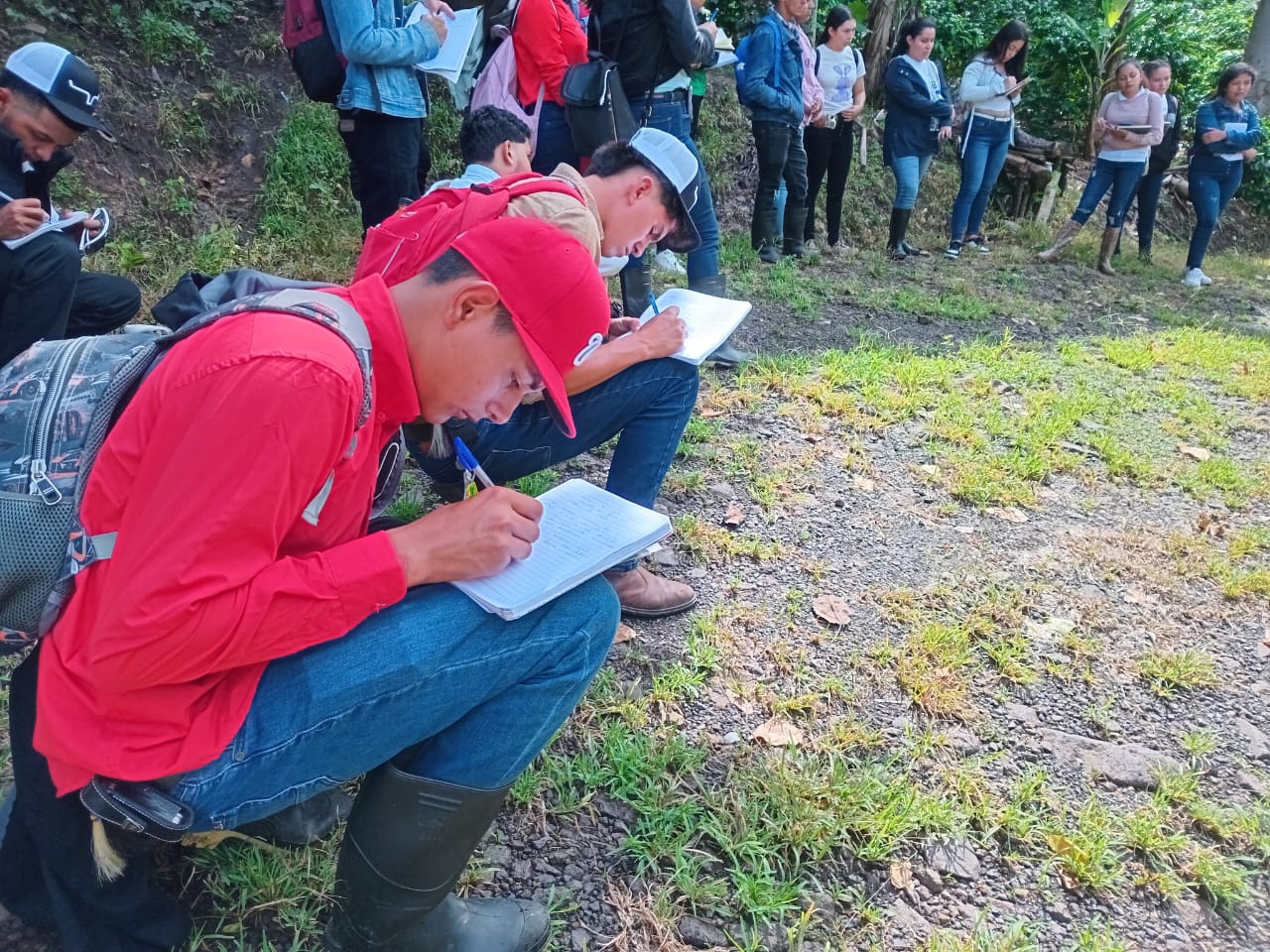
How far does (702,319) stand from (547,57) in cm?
179

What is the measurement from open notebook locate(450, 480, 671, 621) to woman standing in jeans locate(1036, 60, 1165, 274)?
7.42m

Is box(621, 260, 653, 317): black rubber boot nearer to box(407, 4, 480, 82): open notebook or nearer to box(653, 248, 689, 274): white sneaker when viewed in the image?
box(407, 4, 480, 82): open notebook

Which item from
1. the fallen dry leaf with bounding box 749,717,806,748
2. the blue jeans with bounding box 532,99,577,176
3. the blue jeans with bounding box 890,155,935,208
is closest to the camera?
the fallen dry leaf with bounding box 749,717,806,748

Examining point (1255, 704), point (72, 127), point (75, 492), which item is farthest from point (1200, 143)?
point (75, 492)

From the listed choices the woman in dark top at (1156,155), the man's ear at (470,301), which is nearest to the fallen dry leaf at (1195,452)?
the man's ear at (470,301)

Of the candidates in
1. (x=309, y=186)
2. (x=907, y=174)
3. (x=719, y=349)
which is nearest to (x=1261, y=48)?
(x=907, y=174)

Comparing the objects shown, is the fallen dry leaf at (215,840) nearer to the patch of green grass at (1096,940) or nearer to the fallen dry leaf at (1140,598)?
the patch of green grass at (1096,940)

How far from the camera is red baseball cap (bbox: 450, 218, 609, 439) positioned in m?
1.35

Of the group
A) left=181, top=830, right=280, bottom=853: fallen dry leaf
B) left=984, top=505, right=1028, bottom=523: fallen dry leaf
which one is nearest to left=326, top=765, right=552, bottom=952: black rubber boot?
left=181, top=830, right=280, bottom=853: fallen dry leaf

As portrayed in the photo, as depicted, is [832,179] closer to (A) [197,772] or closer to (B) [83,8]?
(B) [83,8]

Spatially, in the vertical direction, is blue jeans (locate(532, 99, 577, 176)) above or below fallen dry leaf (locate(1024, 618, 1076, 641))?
above

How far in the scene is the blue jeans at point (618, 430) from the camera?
7.79 ft

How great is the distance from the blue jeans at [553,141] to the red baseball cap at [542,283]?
9.49 feet

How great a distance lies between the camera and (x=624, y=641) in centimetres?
256
